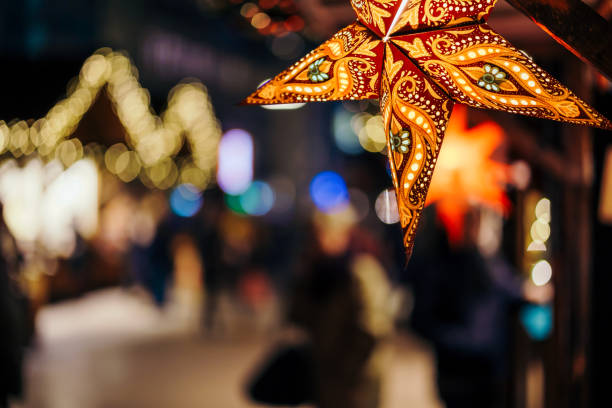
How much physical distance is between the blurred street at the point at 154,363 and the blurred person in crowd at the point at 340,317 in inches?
46.1

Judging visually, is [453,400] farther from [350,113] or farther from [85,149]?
[350,113]

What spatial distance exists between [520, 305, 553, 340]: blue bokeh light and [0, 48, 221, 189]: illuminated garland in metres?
5.78

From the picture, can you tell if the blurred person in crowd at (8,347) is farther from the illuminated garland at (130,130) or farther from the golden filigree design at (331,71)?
the illuminated garland at (130,130)

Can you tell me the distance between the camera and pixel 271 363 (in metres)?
3.86

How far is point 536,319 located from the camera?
454cm

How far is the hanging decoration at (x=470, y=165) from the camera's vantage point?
12.2 ft

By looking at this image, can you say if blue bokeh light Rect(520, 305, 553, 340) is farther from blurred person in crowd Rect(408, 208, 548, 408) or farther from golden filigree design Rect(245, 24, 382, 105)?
golden filigree design Rect(245, 24, 382, 105)

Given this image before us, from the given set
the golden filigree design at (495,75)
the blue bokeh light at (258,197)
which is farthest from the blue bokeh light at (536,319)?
the blue bokeh light at (258,197)

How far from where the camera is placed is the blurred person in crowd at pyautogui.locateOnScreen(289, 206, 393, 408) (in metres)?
4.23

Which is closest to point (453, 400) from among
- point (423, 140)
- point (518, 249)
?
point (518, 249)

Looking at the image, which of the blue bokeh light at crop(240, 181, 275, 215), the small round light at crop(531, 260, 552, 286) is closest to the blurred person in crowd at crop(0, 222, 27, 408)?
the small round light at crop(531, 260, 552, 286)

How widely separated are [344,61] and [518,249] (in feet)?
11.5

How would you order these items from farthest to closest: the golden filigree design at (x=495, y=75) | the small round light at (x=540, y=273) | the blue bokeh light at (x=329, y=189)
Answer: the blue bokeh light at (x=329, y=189)
the small round light at (x=540, y=273)
the golden filigree design at (x=495, y=75)

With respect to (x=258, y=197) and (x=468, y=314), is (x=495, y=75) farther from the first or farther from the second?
(x=258, y=197)
